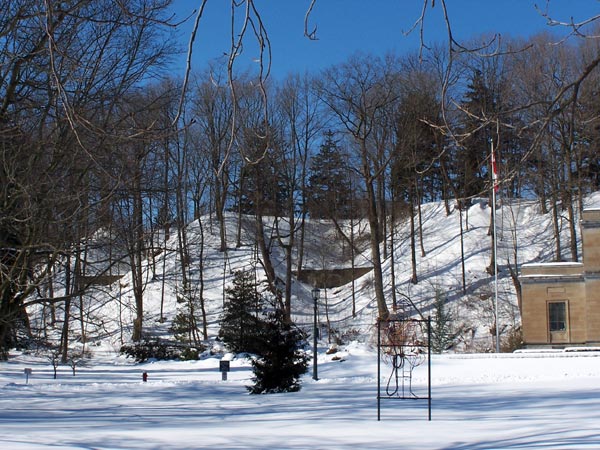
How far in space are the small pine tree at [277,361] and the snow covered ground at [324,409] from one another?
2.02 feet

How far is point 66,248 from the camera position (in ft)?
39.4

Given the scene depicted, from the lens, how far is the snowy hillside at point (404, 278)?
39466mm

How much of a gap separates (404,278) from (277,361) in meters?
25.7

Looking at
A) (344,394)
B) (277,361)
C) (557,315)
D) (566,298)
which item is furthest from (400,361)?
(566,298)

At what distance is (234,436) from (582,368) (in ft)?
52.0

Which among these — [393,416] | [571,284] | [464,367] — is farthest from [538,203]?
[393,416]

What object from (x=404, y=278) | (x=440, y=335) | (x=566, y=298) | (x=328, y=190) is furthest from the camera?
(x=328, y=190)

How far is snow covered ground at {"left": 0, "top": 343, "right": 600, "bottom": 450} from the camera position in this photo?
9797mm

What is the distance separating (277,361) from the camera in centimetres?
2020

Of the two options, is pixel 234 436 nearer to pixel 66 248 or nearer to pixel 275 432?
pixel 275 432

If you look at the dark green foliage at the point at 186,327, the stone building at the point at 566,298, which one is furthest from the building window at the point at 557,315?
the dark green foliage at the point at 186,327

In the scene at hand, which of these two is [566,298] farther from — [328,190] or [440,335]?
[328,190]

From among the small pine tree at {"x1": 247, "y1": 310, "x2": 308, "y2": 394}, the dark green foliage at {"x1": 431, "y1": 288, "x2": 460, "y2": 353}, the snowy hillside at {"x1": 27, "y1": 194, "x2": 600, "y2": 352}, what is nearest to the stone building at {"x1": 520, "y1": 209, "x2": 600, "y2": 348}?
the snowy hillside at {"x1": 27, "y1": 194, "x2": 600, "y2": 352}

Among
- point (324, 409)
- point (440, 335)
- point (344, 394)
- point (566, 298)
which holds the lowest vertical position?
point (344, 394)
